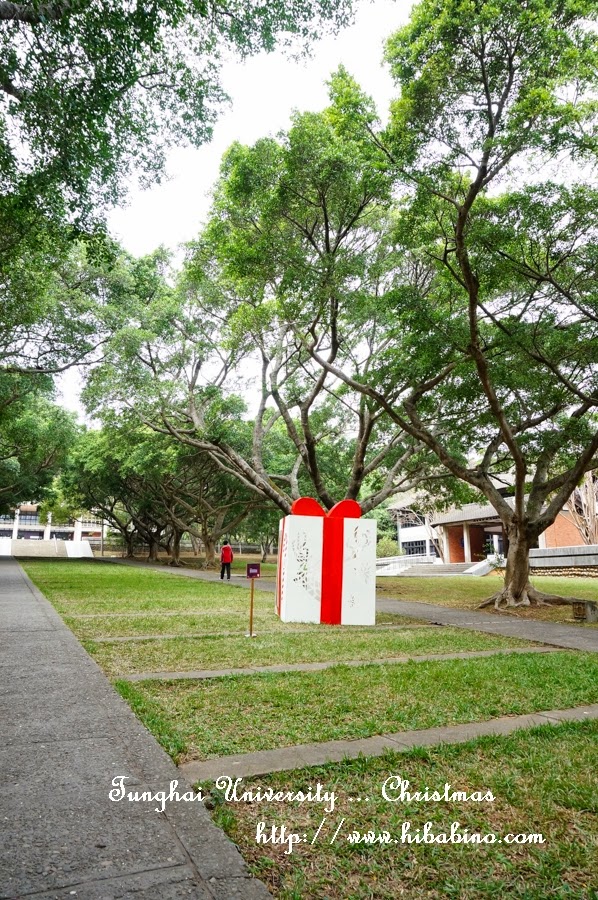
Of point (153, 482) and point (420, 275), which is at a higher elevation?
point (420, 275)

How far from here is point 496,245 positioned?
10.4 meters

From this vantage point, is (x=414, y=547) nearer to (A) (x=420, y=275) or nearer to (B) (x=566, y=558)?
(B) (x=566, y=558)

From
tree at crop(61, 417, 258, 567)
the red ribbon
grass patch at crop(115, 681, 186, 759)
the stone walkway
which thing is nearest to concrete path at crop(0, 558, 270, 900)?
grass patch at crop(115, 681, 186, 759)

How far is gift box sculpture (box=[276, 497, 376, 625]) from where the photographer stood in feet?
33.6

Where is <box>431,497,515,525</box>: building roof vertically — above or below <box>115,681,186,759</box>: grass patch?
above

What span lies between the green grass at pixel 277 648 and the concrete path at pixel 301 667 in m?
0.16

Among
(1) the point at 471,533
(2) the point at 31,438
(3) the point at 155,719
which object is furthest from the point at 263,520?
(3) the point at 155,719

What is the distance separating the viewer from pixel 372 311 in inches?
553

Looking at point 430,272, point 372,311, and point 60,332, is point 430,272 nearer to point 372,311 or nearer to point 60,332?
point 372,311

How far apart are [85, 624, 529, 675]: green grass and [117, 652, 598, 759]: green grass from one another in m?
0.82

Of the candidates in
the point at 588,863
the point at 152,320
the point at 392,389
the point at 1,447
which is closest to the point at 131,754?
the point at 588,863

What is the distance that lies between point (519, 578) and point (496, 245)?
7.61 m

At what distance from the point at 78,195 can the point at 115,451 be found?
19.4 m

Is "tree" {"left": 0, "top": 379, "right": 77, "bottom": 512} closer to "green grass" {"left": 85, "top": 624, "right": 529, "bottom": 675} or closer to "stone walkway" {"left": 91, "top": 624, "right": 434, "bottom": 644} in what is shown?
"stone walkway" {"left": 91, "top": 624, "right": 434, "bottom": 644}
